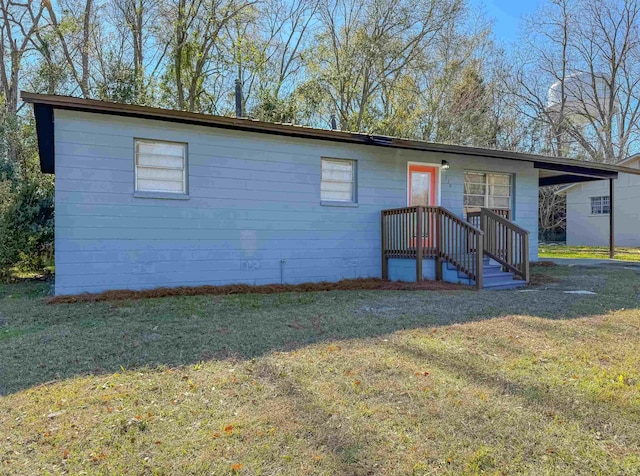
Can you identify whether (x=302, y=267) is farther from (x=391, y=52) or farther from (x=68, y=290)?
(x=391, y=52)

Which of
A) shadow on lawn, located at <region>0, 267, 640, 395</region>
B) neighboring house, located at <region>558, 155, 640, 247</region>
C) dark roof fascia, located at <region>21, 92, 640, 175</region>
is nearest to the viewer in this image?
shadow on lawn, located at <region>0, 267, 640, 395</region>

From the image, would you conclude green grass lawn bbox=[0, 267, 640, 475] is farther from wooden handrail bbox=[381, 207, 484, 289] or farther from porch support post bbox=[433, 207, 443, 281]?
porch support post bbox=[433, 207, 443, 281]

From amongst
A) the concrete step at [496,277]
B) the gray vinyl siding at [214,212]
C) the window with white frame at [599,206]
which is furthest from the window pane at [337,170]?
the window with white frame at [599,206]

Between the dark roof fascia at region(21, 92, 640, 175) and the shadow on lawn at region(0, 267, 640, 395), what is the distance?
9.44 feet

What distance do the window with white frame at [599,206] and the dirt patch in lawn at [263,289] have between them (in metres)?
18.0

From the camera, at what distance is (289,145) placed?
8219mm

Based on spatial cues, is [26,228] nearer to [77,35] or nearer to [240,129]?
[240,129]

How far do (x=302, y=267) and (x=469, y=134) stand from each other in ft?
52.5

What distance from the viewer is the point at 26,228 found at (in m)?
9.17

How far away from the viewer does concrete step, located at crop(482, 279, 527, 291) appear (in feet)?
25.6

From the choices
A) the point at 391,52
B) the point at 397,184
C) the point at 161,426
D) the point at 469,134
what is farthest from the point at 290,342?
the point at 469,134

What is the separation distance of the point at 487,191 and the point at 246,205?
6.31m

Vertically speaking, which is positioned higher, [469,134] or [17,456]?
[469,134]

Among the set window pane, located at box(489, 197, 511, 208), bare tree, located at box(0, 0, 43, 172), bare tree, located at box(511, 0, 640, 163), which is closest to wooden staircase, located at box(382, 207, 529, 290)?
window pane, located at box(489, 197, 511, 208)
